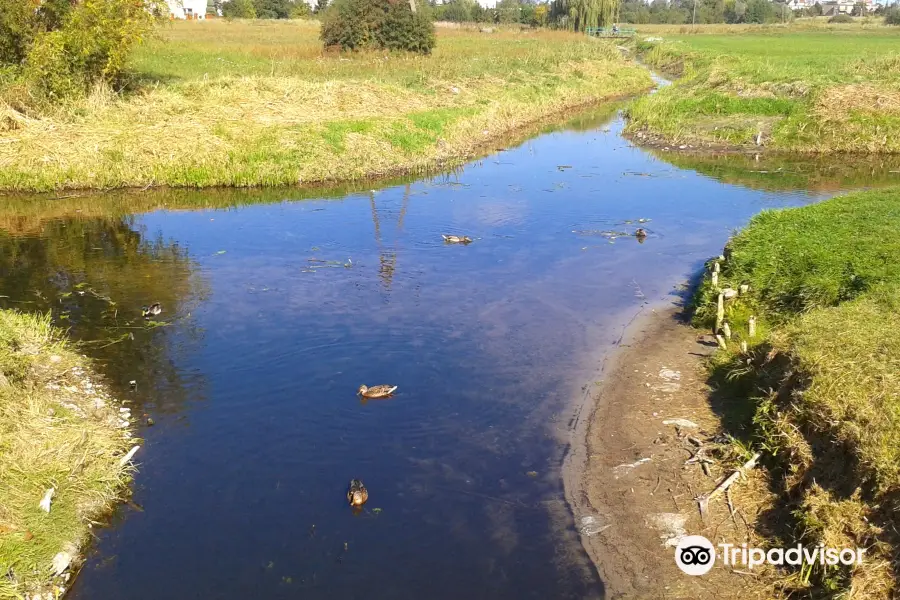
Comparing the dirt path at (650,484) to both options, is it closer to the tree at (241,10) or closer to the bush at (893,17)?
the tree at (241,10)

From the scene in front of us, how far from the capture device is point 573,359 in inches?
440

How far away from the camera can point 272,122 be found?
2444 cm

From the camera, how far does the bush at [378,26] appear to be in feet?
134

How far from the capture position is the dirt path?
22.2 feet

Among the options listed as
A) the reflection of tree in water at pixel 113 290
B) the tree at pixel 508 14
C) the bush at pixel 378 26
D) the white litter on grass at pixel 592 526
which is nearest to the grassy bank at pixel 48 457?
the reflection of tree in water at pixel 113 290

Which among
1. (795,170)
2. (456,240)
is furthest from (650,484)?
(795,170)

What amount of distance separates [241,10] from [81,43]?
237ft

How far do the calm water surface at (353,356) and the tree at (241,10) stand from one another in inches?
3003

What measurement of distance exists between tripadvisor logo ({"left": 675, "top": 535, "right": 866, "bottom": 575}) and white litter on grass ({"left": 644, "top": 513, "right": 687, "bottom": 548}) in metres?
0.07

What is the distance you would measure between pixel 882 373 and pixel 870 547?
219cm

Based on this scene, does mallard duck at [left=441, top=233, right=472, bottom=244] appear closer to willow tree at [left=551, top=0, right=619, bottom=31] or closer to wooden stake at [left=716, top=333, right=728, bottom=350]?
wooden stake at [left=716, top=333, right=728, bottom=350]

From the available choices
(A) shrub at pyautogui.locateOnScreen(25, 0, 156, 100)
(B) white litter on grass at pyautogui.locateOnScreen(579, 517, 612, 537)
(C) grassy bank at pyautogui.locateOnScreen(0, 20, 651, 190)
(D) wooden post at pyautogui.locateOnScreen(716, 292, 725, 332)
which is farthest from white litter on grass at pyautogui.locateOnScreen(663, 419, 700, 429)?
(A) shrub at pyautogui.locateOnScreen(25, 0, 156, 100)

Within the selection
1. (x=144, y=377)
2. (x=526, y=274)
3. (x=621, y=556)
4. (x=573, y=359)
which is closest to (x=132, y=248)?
(x=144, y=377)

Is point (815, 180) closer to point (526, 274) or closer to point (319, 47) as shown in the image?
point (526, 274)
